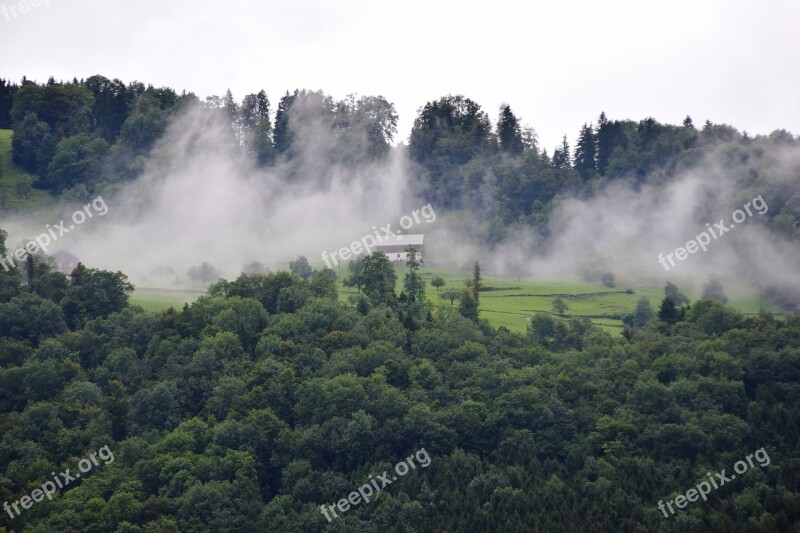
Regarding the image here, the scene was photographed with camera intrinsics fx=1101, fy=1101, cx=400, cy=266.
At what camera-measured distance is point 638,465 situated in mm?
Answer: 78750

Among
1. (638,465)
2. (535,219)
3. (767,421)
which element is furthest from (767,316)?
(535,219)

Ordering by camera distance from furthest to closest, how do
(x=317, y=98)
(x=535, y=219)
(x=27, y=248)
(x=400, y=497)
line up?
(x=317, y=98) < (x=535, y=219) < (x=27, y=248) < (x=400, y=497)

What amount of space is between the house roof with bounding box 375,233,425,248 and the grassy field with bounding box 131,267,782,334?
17.6 ft

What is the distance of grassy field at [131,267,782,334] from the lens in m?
112

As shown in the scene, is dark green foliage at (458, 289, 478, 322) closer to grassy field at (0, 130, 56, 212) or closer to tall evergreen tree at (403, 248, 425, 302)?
tall evergreen tree at (403, 248, 425, 302)

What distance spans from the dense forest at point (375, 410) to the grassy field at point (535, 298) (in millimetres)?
4052

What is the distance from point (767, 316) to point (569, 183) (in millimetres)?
48120

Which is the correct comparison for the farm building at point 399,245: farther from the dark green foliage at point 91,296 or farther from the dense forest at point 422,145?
the dark green foliage at point 91,296

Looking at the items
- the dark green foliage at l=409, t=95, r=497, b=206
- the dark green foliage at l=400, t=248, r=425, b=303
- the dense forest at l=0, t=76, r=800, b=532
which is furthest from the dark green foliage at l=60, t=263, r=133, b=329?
the dark green foliage at l=409, t=95, r=497, b=206

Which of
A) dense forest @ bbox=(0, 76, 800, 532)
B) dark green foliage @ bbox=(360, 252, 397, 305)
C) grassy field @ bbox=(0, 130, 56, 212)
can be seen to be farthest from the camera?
grassy field @ bbox=(0, 130, 56, 212)

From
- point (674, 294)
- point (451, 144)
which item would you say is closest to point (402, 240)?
point (451, 144)

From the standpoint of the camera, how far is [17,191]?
145 meters

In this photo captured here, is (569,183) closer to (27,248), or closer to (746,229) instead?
(746,229)

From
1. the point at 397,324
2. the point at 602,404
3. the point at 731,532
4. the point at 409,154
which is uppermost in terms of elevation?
the point at 409,154
